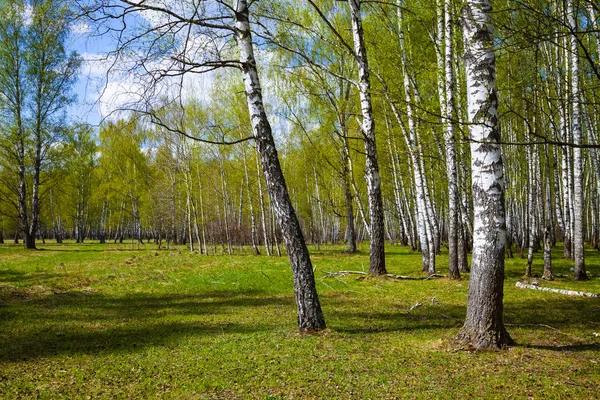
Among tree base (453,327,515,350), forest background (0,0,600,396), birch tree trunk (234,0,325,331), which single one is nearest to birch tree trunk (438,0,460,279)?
forest background (0,0,600,396)

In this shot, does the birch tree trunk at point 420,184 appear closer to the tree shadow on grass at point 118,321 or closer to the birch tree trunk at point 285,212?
the tree shadow on grass at point 118,321

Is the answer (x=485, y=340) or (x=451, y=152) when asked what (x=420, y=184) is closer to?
(x=451, y=152)

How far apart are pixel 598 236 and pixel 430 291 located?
Result: 702 inches

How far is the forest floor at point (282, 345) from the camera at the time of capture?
430 cm

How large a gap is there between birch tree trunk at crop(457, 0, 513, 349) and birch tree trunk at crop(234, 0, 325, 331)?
7.51 ft

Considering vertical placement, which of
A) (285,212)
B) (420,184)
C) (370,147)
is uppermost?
(370,147)

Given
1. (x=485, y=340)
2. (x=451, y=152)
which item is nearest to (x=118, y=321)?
(x=485, y=340)

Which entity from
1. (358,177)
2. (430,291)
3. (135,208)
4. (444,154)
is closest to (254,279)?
(430,291)

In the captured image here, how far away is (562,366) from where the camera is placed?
462 centimetres

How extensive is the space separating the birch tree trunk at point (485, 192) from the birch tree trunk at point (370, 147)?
17.5 feet

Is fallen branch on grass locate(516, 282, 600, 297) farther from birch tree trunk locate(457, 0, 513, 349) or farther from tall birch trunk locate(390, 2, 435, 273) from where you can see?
birch tree trunk locate(457, 0, 513, 349)

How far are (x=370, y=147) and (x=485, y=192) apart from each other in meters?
5.90

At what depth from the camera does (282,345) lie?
5.74 meters

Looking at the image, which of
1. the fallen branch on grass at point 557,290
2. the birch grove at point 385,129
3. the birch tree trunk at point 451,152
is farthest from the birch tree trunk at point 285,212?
the fallen branch on grass at point 557,290
